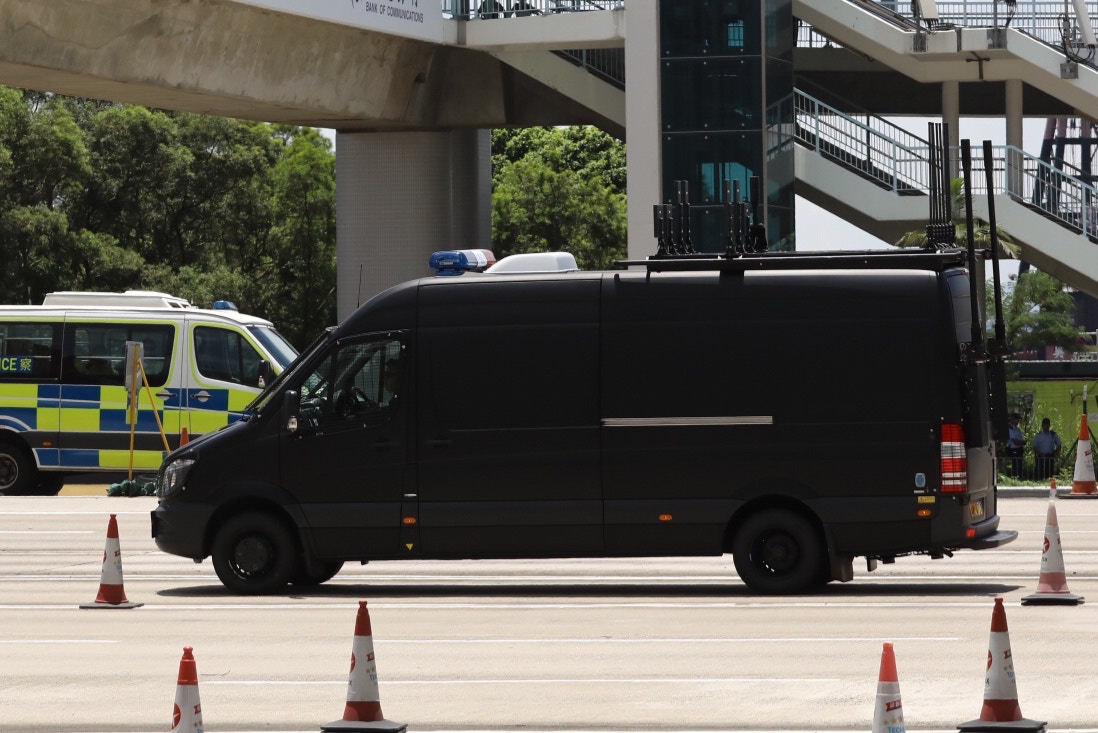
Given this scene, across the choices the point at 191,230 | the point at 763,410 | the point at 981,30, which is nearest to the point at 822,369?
the point at 763,410

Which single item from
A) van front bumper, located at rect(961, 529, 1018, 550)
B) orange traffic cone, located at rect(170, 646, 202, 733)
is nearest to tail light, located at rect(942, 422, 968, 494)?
van front bumper, located at rect(961, 529, 1018, 550)

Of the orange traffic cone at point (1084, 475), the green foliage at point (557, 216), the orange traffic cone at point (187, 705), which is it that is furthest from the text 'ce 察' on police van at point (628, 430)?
the green foliage at point (557, 216)

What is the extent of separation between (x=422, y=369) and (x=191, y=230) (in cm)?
4160

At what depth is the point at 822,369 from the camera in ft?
45.3

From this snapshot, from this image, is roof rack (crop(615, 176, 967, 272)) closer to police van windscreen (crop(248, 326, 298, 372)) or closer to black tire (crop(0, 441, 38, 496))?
police van windscreen (crop(248, 326, 298, 372))

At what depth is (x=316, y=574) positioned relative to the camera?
14664 millimetres

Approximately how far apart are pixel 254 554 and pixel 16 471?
11.7 metres

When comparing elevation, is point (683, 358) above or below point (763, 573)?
above

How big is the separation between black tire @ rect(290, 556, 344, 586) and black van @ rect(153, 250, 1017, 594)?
0.08m

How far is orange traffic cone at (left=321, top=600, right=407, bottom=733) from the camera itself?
824 centimetres

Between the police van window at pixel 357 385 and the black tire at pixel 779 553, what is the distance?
2834 mm

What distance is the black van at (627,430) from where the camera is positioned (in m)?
13.7

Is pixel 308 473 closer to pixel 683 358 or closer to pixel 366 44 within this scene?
pixel 683 358

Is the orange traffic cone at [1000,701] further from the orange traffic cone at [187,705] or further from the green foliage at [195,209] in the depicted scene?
the green foliage at [195,209]
